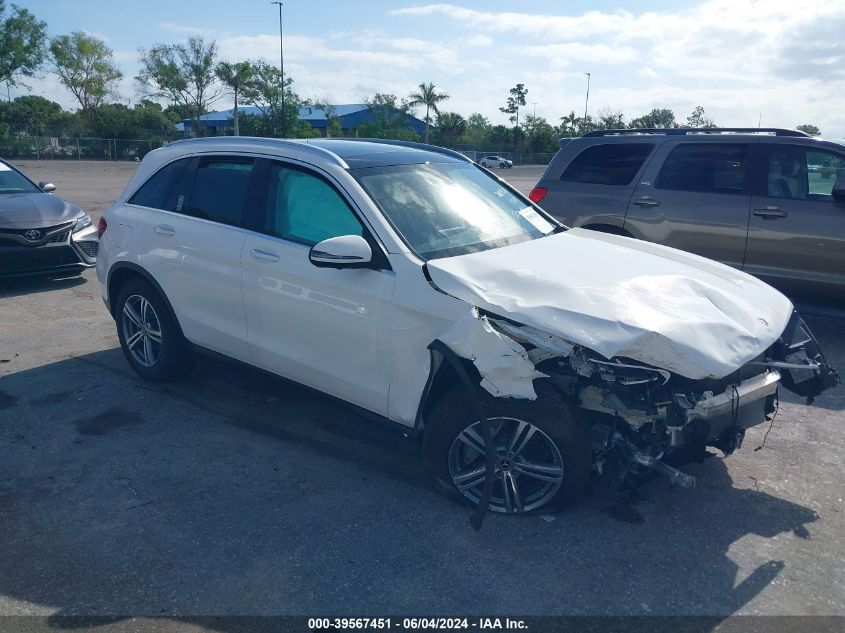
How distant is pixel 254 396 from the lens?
18.0ft

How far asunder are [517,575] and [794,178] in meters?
5.51

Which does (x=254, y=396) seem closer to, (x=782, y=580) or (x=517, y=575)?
(x=517, y=575)

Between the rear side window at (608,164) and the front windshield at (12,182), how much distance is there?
23.2ft

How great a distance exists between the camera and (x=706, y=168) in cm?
740

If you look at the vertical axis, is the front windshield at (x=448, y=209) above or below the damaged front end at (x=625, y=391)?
above

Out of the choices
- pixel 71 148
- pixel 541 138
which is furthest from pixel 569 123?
pixel 71 148

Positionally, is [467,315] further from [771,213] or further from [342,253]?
[771,213]

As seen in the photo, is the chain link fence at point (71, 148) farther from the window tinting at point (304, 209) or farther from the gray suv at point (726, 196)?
the window tinting at point (304, 209)

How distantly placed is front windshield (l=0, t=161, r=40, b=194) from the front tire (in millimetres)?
8148

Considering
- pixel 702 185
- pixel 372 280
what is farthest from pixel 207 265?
pixel 702 185

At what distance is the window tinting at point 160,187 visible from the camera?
17.8 ft

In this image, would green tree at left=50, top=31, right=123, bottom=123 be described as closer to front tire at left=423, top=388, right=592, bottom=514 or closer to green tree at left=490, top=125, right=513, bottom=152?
green tree at left=490, top=125, right=513, bottom=152

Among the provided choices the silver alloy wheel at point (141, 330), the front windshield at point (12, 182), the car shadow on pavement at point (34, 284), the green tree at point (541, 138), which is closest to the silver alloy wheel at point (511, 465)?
the silver alloy wheel at point (141, 330)

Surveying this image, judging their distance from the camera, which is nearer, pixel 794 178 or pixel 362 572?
pixel 362 572
